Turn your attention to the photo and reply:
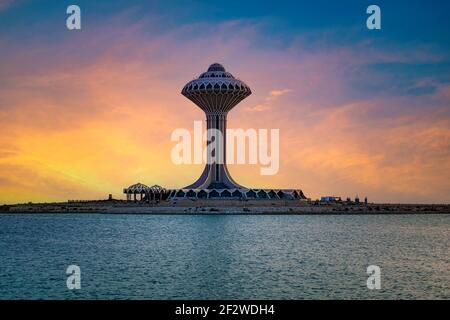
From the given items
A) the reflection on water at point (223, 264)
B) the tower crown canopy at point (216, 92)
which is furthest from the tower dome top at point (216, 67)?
the reflection on water at point (223, 264)

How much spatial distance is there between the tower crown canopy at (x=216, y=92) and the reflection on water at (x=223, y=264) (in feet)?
216

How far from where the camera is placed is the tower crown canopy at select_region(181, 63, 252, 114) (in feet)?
447

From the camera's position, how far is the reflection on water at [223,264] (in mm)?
33044

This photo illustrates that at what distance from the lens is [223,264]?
145ft

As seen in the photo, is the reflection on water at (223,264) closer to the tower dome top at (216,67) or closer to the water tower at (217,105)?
the water tower at (217,105)

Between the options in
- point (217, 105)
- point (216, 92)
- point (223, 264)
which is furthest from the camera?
point (217, 105)

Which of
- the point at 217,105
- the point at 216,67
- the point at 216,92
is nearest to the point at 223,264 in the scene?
the point at 216,92

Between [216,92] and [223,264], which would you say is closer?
[223,264]

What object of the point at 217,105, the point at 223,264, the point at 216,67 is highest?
the point at 216,67

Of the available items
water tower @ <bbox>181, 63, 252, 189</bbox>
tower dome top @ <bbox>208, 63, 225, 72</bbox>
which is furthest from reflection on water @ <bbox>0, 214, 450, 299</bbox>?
tower dome top @ <bbox>208, 63, 225, 72</bbox>

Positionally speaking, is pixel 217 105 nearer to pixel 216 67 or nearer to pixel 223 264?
pixel 216 67

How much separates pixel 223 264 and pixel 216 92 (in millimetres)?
94412
